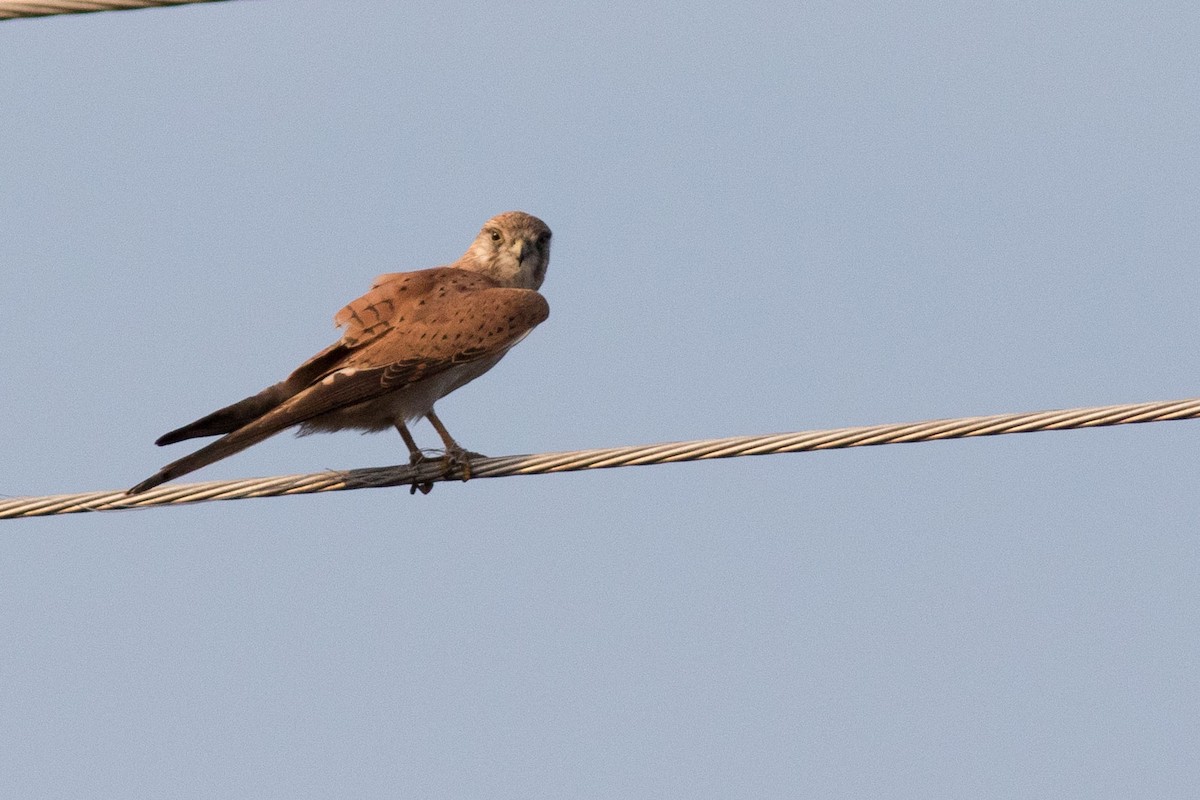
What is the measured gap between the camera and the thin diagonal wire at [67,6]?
4.05m

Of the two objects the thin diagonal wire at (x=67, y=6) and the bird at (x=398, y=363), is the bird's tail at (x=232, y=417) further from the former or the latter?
the thin diagonal wire at (x=67, y=6)

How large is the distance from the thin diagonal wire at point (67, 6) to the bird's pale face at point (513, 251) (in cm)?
363

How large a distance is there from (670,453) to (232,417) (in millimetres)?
1865

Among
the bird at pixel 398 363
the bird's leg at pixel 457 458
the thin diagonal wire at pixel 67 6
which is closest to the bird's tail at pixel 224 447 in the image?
the bird at pixel 398 363

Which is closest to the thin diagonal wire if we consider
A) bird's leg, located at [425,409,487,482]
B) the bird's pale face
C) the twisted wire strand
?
the twisted wire strand

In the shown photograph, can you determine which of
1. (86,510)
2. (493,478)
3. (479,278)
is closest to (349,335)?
(479,278)

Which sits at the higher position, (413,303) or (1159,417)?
(413,303)

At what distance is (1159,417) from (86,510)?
3.16 metres

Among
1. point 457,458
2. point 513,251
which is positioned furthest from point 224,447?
point 513,251

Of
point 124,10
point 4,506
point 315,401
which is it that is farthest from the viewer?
point 315,401

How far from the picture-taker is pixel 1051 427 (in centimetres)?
462

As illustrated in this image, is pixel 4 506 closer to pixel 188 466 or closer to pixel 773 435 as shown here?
pixel 188 466

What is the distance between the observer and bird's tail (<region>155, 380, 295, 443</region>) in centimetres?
578

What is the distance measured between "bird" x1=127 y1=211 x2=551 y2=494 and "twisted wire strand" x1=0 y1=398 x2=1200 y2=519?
61 cm
